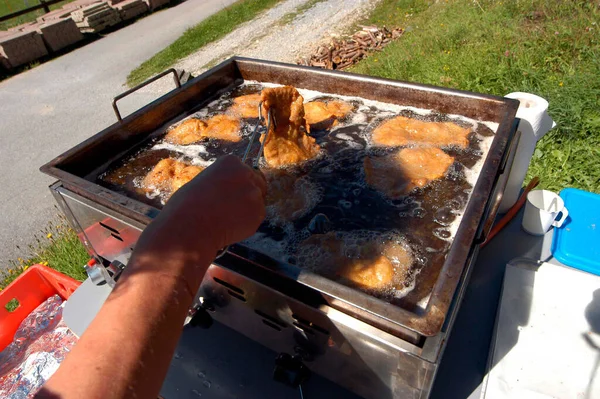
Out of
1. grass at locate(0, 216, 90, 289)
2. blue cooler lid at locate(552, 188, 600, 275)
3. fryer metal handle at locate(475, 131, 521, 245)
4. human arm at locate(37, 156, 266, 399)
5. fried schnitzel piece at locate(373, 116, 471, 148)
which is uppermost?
human arm at locate(37, 156, 266, 399)

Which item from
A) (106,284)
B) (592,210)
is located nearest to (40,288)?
(106,284)

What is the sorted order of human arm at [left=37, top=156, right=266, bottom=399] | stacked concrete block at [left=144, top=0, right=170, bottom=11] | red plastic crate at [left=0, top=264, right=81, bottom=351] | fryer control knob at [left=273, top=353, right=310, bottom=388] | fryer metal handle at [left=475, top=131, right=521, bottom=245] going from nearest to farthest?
human arm at [left=37, top=156, right=266, bottom=399] < fryer metal handle at [left=475, top=131, right=521, bottom=245] < fryer control knob at [left=273, top=353, right=310, bottom=388] < red plastic crate at [left=0, top=264, right=81, bottom=351] < stacked concrete block at [left=144, top=0, right=170, bottom=11]

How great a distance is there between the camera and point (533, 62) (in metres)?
4.63

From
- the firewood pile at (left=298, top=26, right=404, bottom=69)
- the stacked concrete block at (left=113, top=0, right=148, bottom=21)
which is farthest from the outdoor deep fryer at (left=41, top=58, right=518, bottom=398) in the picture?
the stacked concrete block at (left=113, top=0, right=148, bottom=21)

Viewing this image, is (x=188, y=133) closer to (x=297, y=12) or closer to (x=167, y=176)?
(x=167, y=176)

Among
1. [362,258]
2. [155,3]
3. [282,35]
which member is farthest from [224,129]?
[155,3]

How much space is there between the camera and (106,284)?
2.43 meters

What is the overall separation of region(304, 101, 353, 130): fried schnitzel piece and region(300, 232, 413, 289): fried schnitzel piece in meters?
1.04

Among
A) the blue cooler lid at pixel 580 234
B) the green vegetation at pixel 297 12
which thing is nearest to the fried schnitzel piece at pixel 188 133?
the blue cooler lid at pixel 580 234

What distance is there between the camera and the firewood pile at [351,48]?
728 cm

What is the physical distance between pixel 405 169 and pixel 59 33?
11762mm

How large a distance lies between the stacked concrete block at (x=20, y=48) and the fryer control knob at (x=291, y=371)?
37.7 feet

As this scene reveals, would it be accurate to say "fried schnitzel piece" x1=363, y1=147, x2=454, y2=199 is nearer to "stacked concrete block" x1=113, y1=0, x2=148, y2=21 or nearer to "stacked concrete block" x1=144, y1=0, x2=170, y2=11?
"stacked concrete block" x1=113, y1=0, x2=148, y2=21

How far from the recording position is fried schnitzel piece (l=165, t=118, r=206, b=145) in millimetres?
2660
